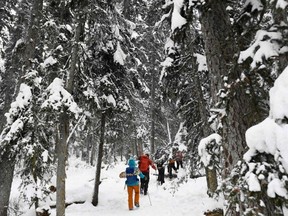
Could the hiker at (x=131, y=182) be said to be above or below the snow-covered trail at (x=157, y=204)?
above

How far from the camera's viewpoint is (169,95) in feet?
42.3

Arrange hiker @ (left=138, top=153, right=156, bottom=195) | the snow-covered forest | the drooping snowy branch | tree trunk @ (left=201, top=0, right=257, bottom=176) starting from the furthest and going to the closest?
hiker @ (left=138, top=153, right=156, bottom=195)
the drooping snowy branch
tree trunk @ (left=201, top=0, right=257, bottom=176)
the snow-covered forest

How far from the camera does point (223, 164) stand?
476 cm

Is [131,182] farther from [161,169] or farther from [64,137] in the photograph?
[161,169]

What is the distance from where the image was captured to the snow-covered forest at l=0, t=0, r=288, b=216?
2.94 metres

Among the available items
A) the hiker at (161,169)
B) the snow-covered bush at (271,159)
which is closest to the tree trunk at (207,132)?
the hiker at (161,169)

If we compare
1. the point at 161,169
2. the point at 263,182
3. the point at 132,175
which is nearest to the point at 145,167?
the point at 132,175

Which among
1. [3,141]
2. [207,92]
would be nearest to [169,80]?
[207,92]

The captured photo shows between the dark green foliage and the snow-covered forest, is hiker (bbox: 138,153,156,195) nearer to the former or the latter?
the snow-covered forest

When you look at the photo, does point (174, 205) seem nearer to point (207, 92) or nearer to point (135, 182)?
point (135, 182)

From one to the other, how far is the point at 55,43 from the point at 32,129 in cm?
310

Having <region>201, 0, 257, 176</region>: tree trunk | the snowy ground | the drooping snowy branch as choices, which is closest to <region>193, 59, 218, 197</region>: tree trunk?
the snowy ground

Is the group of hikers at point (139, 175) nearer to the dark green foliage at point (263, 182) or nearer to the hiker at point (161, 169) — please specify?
the hiker at point (161, 169)

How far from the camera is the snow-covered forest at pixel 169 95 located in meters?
2.94
